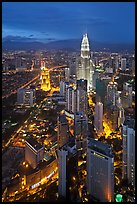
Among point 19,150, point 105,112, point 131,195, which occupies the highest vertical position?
point 105,112

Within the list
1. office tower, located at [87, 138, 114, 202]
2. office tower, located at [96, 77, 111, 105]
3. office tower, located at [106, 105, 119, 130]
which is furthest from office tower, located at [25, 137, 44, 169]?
office tower, located at [96, 77, 111, 105]

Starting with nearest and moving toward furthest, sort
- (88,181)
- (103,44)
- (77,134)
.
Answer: (88,181) → (77,134) → (103,44)

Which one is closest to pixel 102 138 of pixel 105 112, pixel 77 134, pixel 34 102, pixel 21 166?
pixel 77 134

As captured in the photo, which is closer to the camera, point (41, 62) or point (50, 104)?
point (41, 62)

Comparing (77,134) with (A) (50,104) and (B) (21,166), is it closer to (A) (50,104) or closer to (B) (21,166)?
(B) (21,166)

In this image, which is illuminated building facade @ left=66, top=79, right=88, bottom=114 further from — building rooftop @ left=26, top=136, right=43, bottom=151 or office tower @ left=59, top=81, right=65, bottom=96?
building rooftop @ left=26, top=136, right=43, bottom=151

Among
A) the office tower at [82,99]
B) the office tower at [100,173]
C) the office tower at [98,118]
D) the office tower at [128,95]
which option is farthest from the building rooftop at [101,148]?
the office tower at [82,99]

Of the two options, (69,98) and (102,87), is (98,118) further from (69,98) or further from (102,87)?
(102,87)

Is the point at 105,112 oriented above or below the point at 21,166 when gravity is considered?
above
